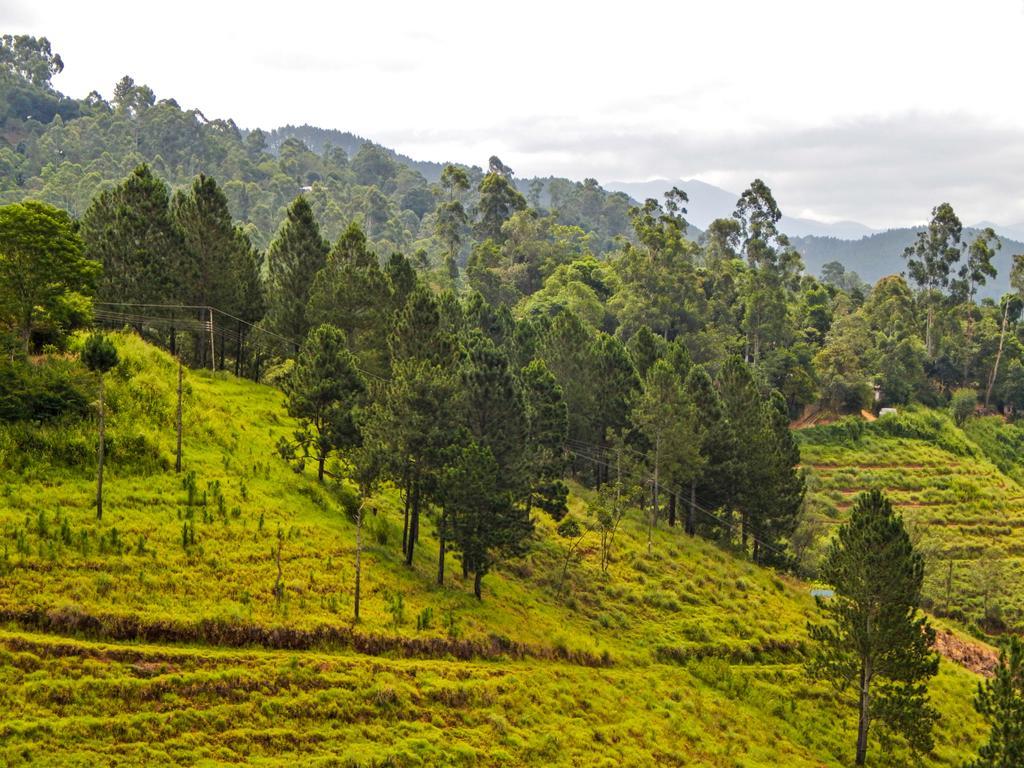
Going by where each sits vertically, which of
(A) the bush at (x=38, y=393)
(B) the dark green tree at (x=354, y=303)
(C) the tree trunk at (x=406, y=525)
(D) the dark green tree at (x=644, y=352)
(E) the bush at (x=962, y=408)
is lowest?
(C) the tree trunk at (x=406, y=525)

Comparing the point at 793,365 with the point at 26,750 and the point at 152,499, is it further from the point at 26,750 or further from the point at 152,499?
the point at 26,750

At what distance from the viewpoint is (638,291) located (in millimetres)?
126438

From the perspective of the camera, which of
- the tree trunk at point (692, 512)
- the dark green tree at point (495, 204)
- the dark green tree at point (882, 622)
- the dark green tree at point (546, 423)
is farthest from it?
the dark green tree at point (495, 204)

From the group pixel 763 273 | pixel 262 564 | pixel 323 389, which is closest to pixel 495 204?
pixel 763 273

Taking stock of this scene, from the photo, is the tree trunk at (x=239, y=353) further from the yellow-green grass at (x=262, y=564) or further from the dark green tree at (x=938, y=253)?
the dark green tree at (x=938, y=253)

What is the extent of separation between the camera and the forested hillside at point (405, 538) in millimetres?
31109

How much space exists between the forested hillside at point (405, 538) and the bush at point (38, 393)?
0.56 feet

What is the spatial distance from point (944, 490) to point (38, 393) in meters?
96.6

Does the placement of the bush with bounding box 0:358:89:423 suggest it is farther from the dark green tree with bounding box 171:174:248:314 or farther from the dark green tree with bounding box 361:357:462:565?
the dark green tree with bounding box 171:174:248:314

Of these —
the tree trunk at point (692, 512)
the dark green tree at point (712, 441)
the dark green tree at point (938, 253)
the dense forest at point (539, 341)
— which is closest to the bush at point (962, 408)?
the dense forest at point (539, 341)

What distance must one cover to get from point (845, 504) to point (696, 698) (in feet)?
193

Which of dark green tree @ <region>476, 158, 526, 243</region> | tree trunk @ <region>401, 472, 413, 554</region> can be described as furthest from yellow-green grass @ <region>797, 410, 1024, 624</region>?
dark green tree @ <region>476, 158, 526, 243</region>

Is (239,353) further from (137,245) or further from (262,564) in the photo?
(262,564)

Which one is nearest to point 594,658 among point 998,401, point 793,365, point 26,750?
point 26,750
